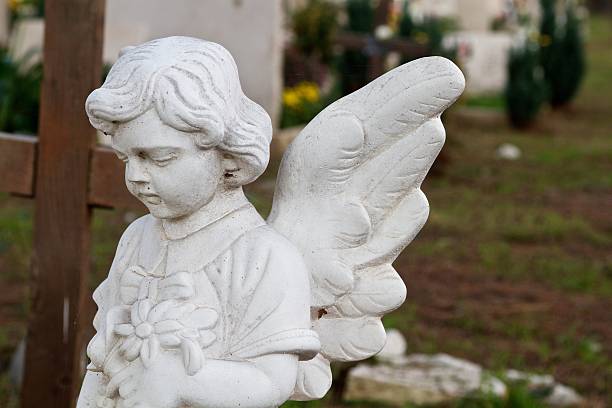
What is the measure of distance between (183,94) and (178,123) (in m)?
0.05

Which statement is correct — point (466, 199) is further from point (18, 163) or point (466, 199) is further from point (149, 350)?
point (149, 350)

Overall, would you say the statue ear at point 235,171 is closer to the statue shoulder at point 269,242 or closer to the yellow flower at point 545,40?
the statue shoulder at point 269,242

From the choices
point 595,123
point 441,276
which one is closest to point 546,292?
point 441,276

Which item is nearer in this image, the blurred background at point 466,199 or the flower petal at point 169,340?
the flower petal at point 169,340

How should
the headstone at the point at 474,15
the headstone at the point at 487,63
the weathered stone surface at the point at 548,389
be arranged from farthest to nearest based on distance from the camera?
the headstone at the point at 474,15, the headstone at the point at 487,63, the weathered stone surface at the point at 548,389

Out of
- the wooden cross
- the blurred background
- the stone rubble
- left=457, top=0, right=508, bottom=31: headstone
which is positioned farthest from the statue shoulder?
left=457, top=0, right=508, bottom=31: headstone

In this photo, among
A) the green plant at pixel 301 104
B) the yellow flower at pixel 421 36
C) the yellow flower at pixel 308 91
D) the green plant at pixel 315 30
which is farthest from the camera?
the yellow flower at pixel 421 36

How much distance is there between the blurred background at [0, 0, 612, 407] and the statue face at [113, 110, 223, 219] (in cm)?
201

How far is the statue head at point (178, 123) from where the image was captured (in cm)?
195

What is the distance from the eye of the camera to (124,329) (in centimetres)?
206

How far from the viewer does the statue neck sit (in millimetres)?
2107

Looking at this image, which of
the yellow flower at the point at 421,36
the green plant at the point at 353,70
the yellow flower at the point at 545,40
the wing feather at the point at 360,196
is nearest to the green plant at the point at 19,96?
the green plant at the point at 353,70

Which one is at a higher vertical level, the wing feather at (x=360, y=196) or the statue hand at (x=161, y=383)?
the wing feather at (x=360, y=196)

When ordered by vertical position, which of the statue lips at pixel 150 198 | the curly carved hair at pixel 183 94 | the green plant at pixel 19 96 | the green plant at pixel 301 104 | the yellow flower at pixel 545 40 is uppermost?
the curly carved hair at pixel 183 94
